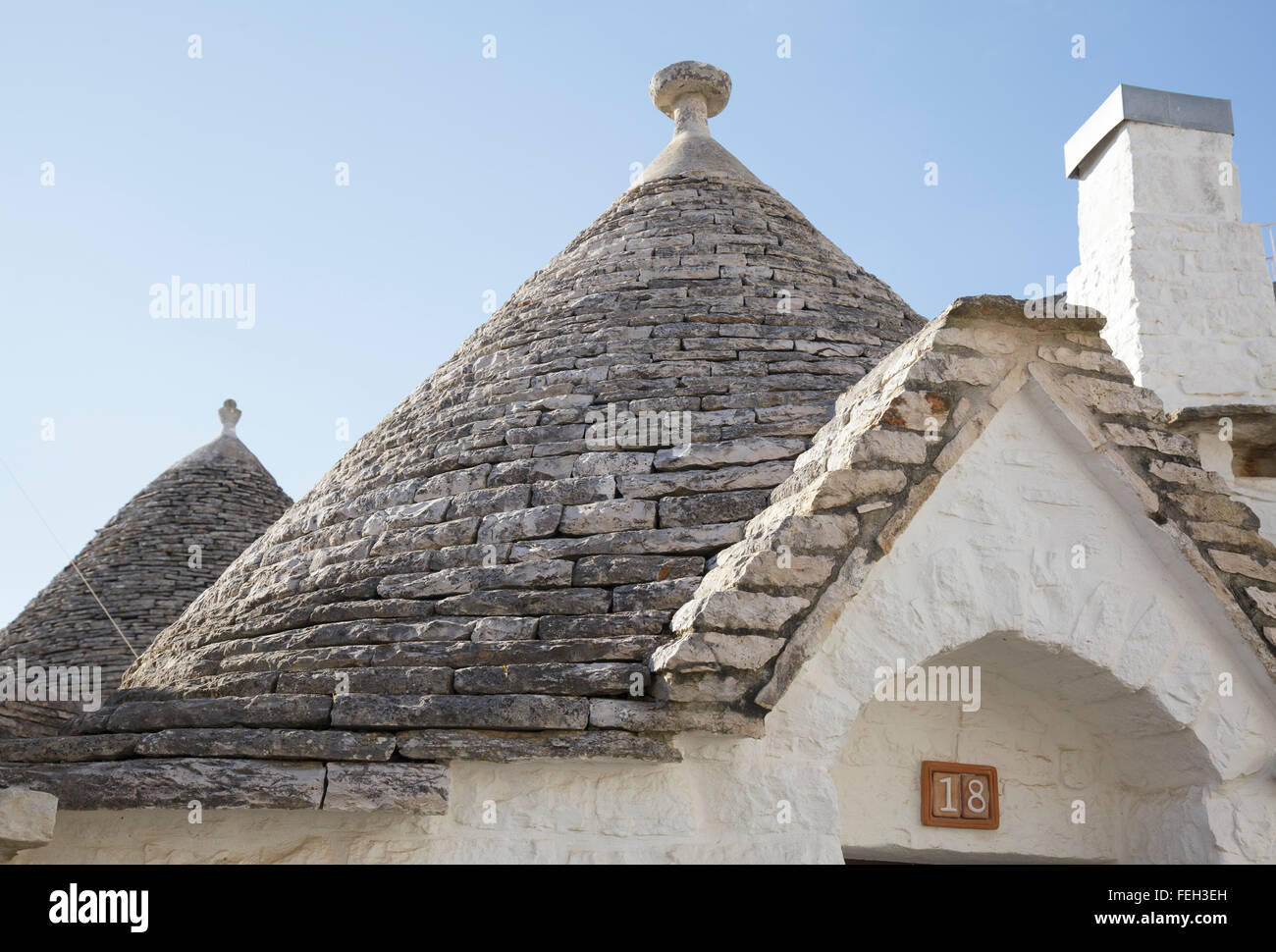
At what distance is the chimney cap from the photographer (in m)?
6.62

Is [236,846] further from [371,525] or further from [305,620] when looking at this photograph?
[371,525]

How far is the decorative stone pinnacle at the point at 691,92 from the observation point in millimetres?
7707

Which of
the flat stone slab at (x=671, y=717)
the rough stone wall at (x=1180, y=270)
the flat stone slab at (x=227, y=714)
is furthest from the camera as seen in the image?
the rough stone wall at (x=1180, y=270)

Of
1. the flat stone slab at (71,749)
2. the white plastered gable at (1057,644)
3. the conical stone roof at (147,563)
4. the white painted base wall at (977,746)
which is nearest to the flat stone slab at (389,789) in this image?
the white painted base wall at (977,746)

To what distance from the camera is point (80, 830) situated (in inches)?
162

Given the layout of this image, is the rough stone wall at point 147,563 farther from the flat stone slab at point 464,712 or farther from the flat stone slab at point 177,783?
the flat stone slab at point 464,712

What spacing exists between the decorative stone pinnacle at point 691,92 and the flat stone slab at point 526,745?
16.1 ft

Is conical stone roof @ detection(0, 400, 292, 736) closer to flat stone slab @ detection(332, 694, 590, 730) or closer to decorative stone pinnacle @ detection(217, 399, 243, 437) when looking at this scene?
decorative stone pinnacle @ detection(217, 399, 243, 437)

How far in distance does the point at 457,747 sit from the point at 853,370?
277 centimetres

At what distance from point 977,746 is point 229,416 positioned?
10.1m

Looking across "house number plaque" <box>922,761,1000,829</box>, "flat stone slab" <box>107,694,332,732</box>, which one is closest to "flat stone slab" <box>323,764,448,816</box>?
"flat stone slab" <box>107,694,332,732</box>

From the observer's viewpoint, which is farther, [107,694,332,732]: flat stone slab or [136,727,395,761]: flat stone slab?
[107,694,332,732]: flat stone slab

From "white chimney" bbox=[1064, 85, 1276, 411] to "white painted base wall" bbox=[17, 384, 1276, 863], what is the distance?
225 cm

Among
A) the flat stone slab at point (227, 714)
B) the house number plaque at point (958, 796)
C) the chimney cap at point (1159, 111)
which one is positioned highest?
the chimney cap at point (1159, 111)
